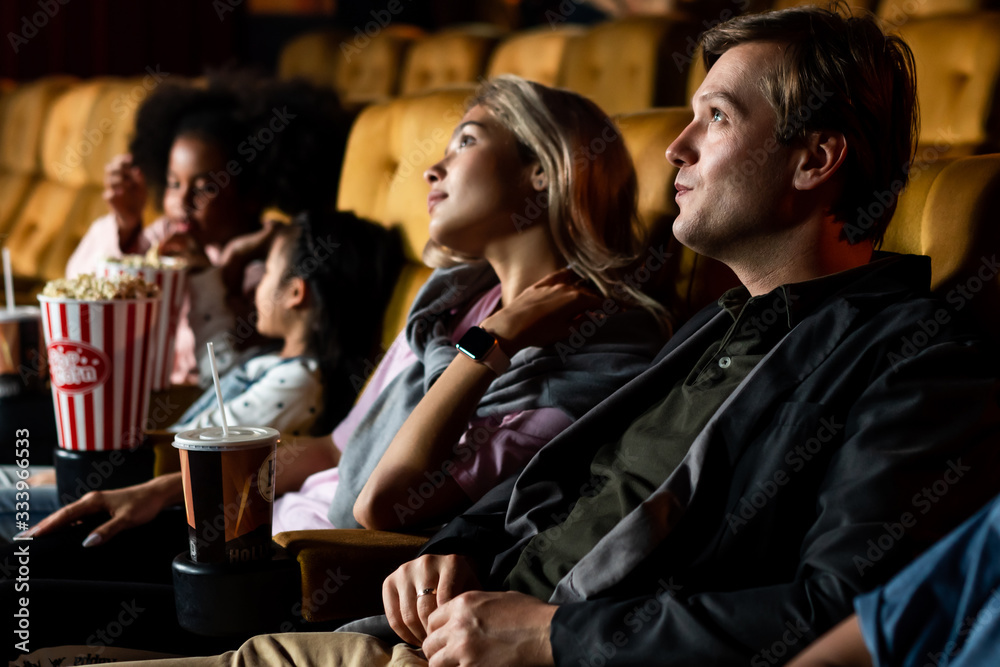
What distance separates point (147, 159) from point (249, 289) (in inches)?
39.8

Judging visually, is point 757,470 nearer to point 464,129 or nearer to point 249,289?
point 464,129

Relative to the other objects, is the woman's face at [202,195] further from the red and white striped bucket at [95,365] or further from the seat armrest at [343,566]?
the seat armrest at [343,566]

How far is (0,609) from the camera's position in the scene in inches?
40.6

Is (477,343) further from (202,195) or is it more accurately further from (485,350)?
(202,195)

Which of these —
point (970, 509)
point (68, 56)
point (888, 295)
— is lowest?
point (68, 56)

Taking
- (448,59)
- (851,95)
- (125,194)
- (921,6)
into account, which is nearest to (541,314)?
(851,95)

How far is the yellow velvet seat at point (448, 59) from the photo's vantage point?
3977 millimetres

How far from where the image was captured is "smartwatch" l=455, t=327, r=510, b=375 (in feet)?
4.32

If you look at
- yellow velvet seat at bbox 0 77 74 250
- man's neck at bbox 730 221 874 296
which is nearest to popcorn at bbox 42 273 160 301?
man's neck at bbox 730 221 874 296

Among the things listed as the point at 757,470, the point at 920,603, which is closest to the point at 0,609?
the point at 757,470

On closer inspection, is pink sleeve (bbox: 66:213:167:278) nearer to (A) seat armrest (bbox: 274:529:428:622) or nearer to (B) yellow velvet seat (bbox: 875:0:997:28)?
(A) seat armrest (bbox: 274:529:428:622)

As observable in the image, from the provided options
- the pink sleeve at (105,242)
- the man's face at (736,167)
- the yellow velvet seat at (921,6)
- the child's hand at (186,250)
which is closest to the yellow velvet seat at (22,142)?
the pink sleeve at (105,242)

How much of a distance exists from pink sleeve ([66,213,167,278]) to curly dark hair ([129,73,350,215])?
0.90 feet

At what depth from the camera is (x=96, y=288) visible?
5.01 ft
